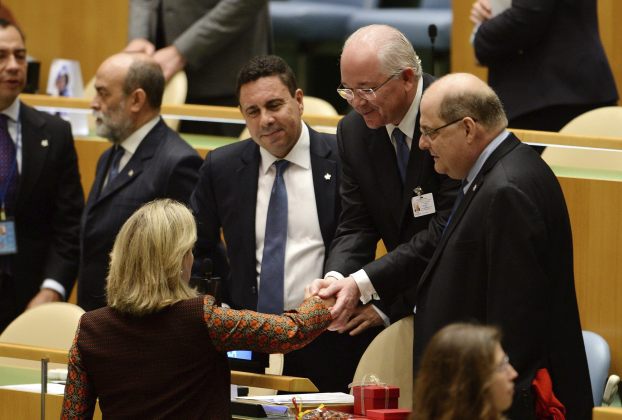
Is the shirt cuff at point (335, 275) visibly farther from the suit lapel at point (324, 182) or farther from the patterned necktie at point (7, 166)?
the patterned necktie at point (7, 166)

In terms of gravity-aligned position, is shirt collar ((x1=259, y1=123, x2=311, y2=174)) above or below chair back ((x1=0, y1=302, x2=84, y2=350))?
above

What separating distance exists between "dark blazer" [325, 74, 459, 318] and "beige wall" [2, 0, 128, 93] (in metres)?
3.81

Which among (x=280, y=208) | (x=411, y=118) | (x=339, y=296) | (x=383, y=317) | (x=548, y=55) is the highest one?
(x=548, y=55)

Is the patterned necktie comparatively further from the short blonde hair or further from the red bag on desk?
the red bag on desk

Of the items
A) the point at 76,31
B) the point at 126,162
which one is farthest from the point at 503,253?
the point at 76,31

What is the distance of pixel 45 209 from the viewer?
6.10 meters

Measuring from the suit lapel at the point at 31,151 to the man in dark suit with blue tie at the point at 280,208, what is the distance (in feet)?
4.68

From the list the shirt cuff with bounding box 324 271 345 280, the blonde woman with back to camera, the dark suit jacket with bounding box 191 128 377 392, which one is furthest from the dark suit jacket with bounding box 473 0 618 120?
the blonde woman with back to camera

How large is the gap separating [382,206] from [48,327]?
1454 millimetres

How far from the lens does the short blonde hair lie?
364 centimetres

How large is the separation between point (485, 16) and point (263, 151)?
156cm

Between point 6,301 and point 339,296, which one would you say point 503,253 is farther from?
point 6,301

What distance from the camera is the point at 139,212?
12.2 ft

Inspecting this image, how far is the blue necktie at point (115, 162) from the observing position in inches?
219
